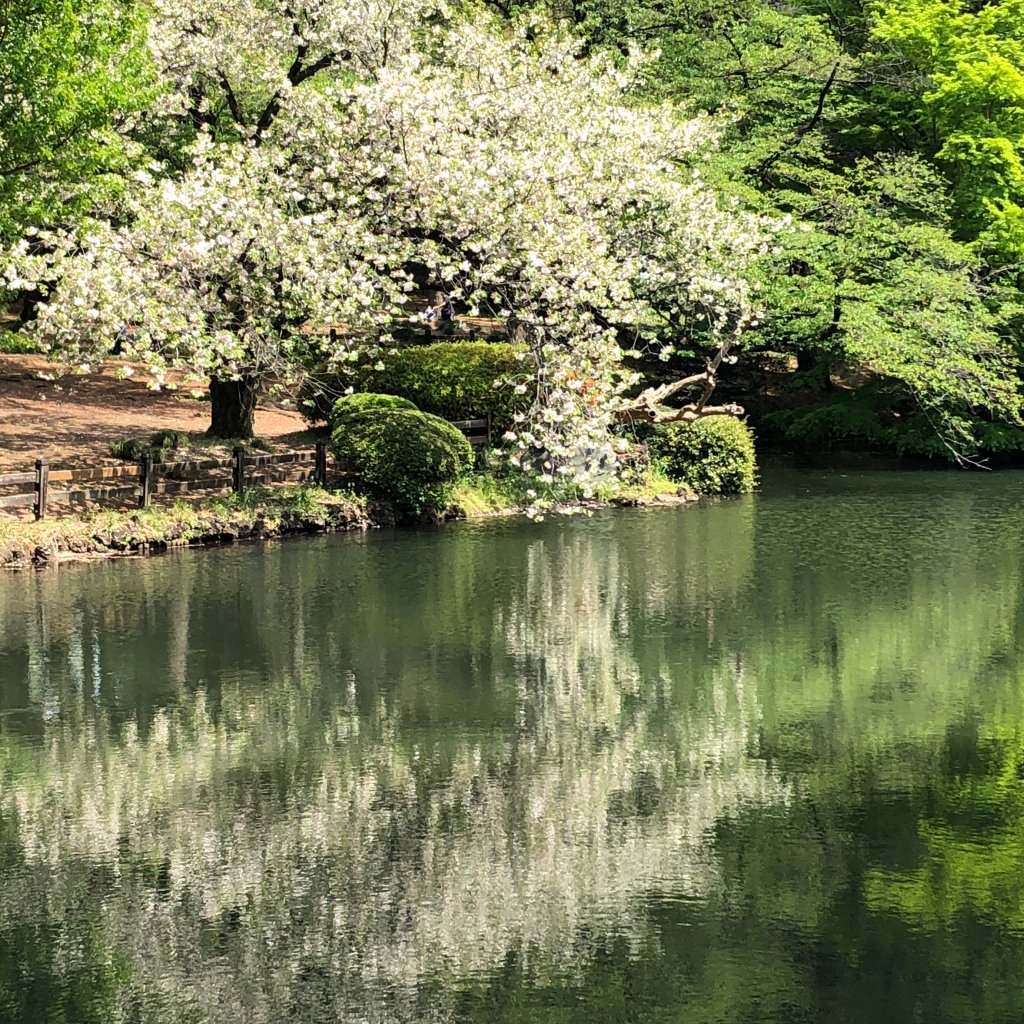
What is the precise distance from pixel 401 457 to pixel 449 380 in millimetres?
3443

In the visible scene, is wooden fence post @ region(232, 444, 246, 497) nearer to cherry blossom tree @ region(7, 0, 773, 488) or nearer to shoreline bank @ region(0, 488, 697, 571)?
shoreline bank @ region(0, 488, 697, 571)

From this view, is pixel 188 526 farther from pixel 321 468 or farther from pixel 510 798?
pixel 510 798

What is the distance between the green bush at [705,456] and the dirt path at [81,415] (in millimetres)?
7808

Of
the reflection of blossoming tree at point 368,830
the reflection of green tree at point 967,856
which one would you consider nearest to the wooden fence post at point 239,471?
the reflection of blossoming tree at point 368,830

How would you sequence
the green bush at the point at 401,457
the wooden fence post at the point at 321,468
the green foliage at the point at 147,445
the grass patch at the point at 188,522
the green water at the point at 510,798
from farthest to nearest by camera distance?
the green foliage at the point at 147,445
the wooden fence post at the point at 321,468
the green bush at the point at 401,457
the grass patch at the point at 188,522
the green water at the point at 510,798

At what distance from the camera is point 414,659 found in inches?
559

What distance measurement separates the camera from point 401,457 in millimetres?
23797

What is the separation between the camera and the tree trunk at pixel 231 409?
27062mm

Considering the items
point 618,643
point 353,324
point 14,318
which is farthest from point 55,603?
point 14,318

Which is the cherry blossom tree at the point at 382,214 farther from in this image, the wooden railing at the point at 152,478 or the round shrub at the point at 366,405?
the wooden railing at the point at 152,478

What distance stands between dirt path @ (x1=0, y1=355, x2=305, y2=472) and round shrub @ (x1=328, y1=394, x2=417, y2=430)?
298 cm

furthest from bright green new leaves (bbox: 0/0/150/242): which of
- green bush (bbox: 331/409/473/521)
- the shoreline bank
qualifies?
green bush (bbox: 331/409/473/521)

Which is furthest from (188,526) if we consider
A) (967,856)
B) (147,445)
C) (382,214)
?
(967,856)

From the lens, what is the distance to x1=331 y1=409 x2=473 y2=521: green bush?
935 inches
